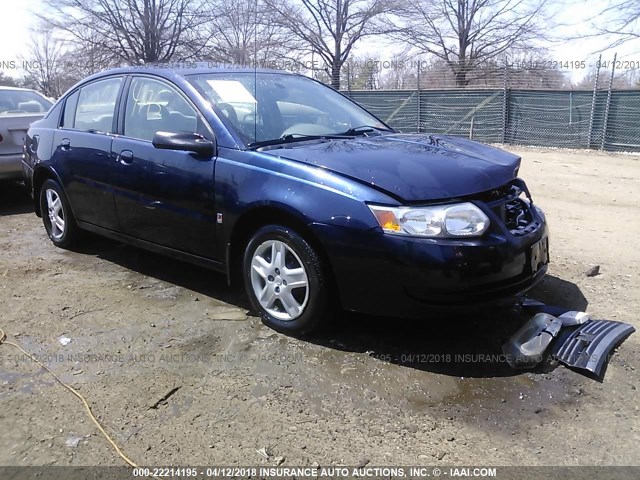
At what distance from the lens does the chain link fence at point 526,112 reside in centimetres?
1603

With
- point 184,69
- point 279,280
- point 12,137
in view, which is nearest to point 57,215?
point 184,69

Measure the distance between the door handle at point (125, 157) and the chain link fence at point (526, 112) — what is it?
12.2 m

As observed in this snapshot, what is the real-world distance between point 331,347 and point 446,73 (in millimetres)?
23369

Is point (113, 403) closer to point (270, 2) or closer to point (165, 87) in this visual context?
point (165, 87)

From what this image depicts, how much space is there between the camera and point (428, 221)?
295 cm

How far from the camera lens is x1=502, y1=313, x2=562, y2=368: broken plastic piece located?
10.2 feet

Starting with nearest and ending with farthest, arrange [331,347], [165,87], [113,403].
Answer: [113,403], [331,347], [165,87]

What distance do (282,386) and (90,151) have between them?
9.02ft

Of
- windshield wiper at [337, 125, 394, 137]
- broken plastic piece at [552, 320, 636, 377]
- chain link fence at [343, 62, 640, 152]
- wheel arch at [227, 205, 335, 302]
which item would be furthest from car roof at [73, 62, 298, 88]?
chain link fence at [343, 62, 640, 152]

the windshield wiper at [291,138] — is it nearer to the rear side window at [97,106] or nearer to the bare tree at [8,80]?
the rear side window at [97,106]

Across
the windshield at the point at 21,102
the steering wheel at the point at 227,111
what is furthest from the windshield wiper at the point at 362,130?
the windshield at the point at 21,102

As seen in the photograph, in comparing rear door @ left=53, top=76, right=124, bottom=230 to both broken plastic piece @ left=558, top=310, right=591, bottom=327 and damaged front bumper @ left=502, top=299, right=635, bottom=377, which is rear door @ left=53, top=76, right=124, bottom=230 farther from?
broken plastic piece @ left=558, top=310, right=591, bottom=327

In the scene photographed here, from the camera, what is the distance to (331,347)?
3342 mm

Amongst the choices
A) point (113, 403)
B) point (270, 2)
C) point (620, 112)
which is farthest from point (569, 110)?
point (270, 2)
